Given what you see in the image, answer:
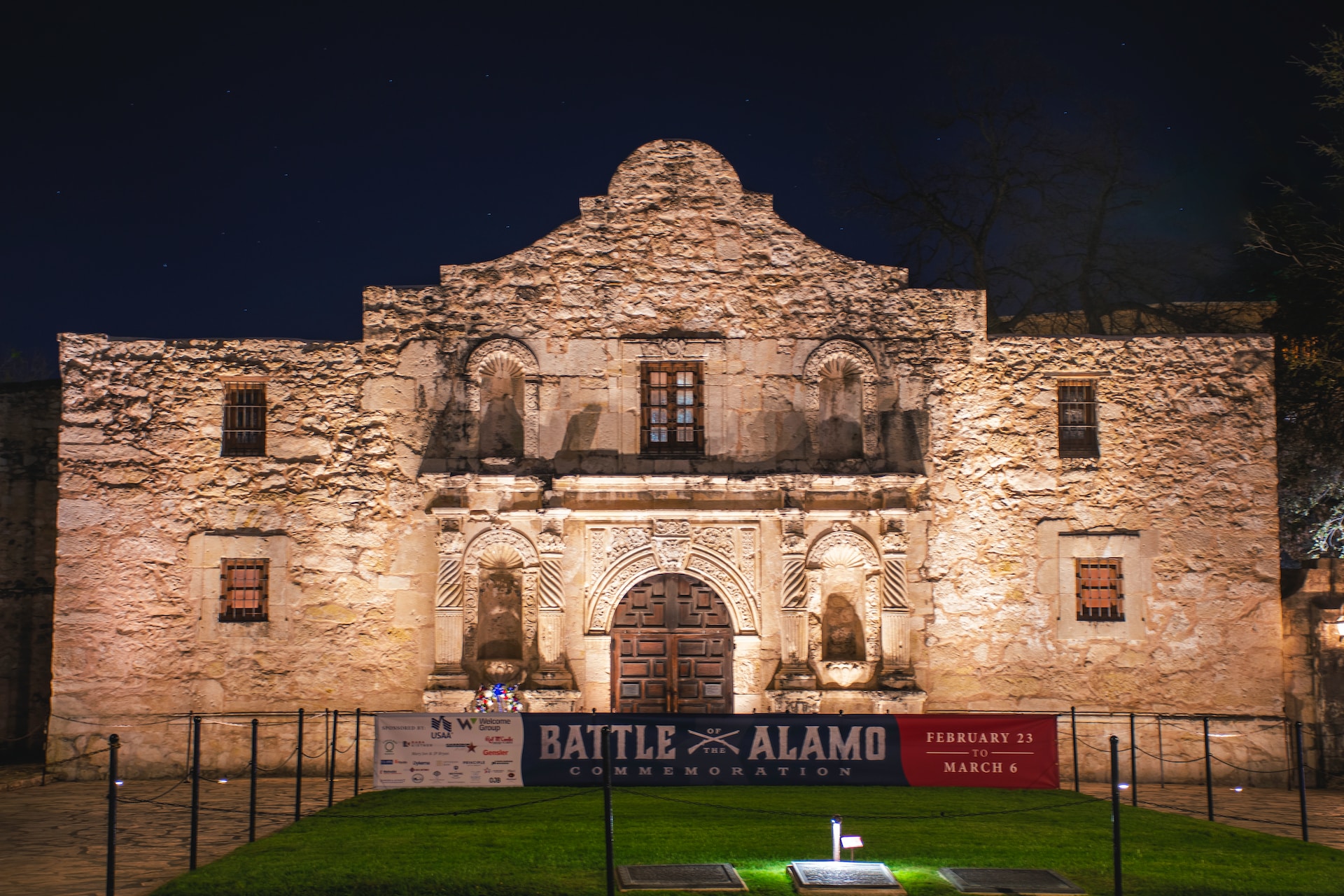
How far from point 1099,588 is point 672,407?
6.65 m

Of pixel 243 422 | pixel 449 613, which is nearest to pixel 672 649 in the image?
pixel 449 613

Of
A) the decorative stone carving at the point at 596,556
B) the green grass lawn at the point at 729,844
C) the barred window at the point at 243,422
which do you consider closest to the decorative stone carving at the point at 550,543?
the decorative stone carving at the point at 596,556

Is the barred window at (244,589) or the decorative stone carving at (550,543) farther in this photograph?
the barred window at (244,589)

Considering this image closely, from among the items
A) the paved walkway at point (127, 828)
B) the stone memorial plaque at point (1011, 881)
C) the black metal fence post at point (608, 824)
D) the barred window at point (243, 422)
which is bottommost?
the paved walkway at point (127, 828)

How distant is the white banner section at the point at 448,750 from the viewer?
11.7 m

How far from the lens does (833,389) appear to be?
17.2 m

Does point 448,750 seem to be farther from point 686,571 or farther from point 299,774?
point 686,571

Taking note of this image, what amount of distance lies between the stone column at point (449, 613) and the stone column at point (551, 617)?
1075 millimetres

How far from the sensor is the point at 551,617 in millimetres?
16047

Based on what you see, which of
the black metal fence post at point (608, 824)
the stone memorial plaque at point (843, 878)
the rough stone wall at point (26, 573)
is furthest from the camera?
the rough stone wall at point (26, 573)

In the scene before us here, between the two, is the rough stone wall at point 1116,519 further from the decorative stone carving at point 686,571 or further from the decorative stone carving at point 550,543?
the decorative stone carving at point 550,543

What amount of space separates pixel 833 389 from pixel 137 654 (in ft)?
34.6

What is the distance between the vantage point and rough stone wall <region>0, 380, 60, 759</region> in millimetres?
17797

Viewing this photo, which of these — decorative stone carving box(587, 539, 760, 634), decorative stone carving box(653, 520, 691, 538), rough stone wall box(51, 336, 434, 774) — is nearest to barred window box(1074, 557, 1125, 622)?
decorative stone carving box(587, 539, 760, 634)
